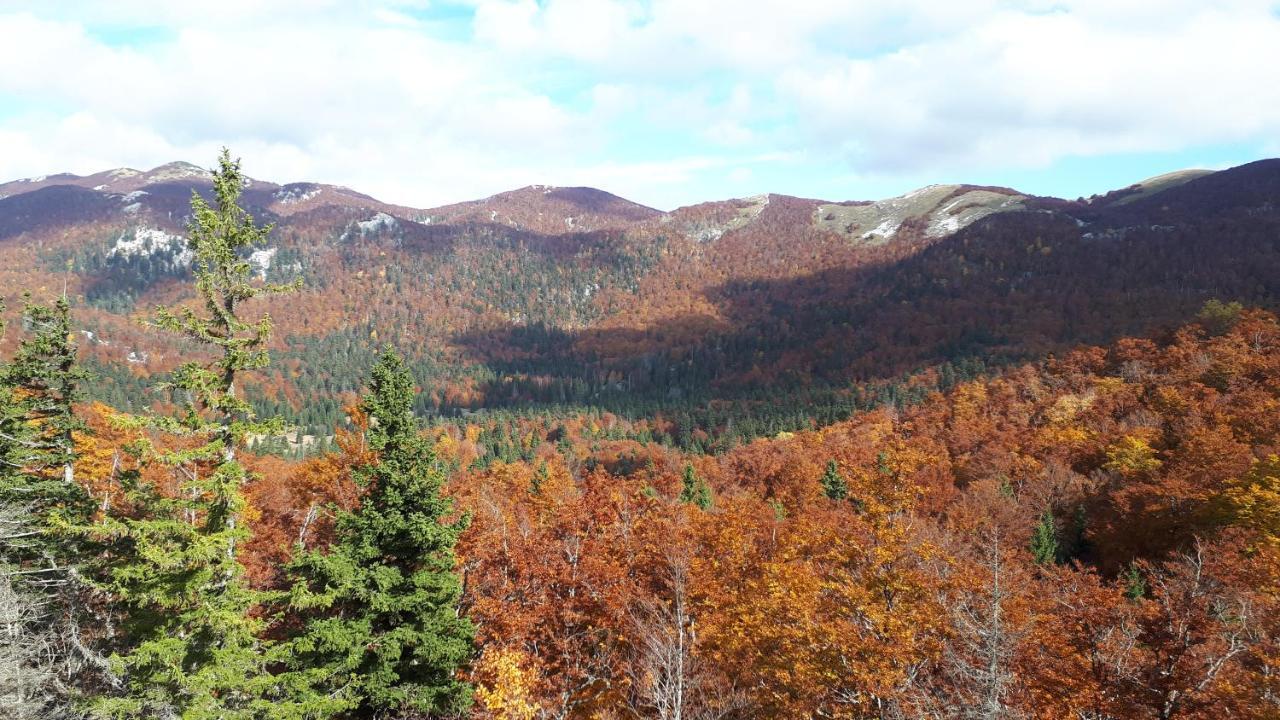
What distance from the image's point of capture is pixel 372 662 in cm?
1764

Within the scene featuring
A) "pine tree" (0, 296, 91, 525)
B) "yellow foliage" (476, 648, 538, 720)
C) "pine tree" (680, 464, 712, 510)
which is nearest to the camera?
"yellow foliage" (476, 648, 538, 720)

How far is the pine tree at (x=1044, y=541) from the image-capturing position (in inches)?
1508

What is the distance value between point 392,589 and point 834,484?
4466 centimetres

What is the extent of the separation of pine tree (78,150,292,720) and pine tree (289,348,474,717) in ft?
8.90

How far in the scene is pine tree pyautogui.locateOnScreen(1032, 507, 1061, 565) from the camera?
126ft

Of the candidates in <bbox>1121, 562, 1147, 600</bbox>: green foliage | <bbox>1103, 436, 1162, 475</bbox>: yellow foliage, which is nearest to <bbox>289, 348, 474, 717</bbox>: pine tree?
<bbox>1121, 562, 1147, 600</bbox>: green foliage

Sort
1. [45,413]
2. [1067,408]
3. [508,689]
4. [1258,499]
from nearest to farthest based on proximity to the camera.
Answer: [508,689]
[45,413]
[1258,499]
[1067,408]

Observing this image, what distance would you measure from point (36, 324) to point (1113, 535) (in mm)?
58316

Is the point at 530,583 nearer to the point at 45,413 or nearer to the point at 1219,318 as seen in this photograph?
the point at 45,413

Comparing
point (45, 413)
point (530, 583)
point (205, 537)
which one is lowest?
point (530, 583)

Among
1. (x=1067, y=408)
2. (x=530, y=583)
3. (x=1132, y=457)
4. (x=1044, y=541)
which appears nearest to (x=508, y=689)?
(x=530, y=583)

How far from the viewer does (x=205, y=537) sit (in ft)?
41.2

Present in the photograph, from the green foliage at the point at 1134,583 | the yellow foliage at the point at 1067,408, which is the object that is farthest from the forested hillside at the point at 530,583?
the yellow foliage at the point at 1067,408

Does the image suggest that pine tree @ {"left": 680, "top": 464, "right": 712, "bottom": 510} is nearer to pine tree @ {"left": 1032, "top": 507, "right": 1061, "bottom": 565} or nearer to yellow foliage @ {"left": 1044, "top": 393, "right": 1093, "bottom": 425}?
pine tree @ {"left": 1032, "top": 507, "right": 1061, "bottom": 565}
